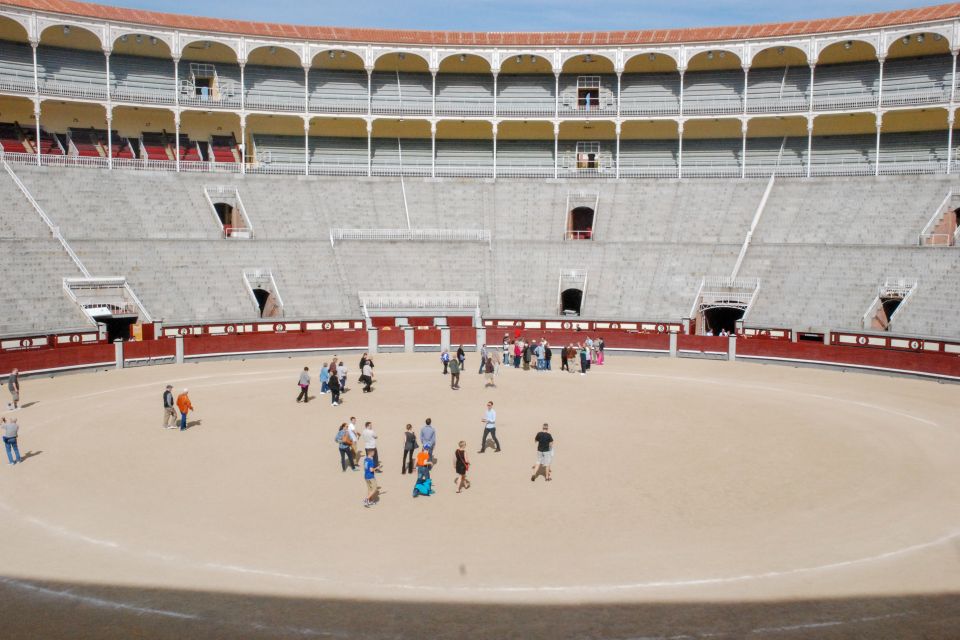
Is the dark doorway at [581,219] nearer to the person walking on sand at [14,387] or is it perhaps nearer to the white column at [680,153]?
the white column at [680,153]

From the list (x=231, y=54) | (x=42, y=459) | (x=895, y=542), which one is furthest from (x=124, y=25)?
(x=895, y=542)

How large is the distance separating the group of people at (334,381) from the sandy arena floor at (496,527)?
32.6 inches

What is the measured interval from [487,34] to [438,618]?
47904 millimetres

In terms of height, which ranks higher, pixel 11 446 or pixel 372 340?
pixel 372 340

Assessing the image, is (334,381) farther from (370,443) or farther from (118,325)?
(118,325)

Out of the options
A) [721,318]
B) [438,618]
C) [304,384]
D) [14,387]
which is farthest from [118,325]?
[438,618]

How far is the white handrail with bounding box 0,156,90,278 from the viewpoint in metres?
36.5

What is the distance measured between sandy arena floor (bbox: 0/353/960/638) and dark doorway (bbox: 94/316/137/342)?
11.9 m

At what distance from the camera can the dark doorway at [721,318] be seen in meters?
40.7

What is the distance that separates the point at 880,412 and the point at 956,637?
15158mm

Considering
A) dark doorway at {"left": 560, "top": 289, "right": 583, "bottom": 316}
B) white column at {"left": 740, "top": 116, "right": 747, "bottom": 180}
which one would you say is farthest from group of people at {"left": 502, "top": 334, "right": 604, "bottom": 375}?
white column at {"left": 740, "top": 116, "right": 747, "bottom": 180}

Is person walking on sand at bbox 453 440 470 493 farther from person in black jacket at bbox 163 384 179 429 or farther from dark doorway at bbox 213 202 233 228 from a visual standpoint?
dark doorway at bbox 213 202 233 228

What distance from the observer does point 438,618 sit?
10.5 metres

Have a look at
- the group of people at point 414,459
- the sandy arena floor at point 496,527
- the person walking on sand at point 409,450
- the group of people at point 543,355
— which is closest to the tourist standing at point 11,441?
the sandy arena floor at point 496,527
